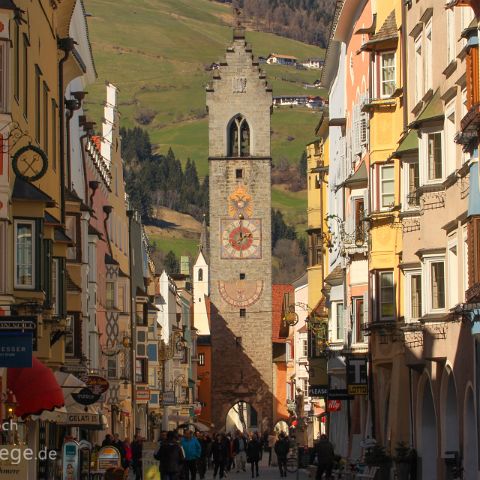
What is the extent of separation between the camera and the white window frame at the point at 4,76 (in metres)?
29.5

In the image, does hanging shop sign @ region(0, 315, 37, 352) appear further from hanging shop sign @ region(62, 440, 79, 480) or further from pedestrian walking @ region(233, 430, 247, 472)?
pedestrian walking @ region(233, 430, 247, 472)

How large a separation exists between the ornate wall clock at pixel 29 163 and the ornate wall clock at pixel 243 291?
88.5 meters

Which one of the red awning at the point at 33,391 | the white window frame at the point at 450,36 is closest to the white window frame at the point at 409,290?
the white window frame at the point at 450,36

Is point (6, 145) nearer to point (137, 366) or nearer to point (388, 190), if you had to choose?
point (388, 190)

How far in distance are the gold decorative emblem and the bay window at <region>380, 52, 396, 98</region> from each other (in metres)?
77.3

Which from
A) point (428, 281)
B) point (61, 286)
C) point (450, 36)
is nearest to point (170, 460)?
point (61, 286)

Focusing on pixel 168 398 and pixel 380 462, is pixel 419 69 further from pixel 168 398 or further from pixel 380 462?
pixel 168 398

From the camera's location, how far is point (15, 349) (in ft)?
78.7

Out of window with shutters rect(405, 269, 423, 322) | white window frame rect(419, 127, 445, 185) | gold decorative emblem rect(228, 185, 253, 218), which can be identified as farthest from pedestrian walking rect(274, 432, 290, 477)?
gold decorative emblem rect(228, 185, 253, 218)

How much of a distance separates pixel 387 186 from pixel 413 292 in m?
5.42

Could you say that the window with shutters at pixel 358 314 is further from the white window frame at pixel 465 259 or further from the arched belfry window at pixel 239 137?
the arched belfry window at pixel 239 137

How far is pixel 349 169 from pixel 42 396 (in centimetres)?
2549

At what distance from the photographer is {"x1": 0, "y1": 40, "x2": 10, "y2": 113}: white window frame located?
29.5m

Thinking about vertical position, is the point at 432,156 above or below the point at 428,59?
below
